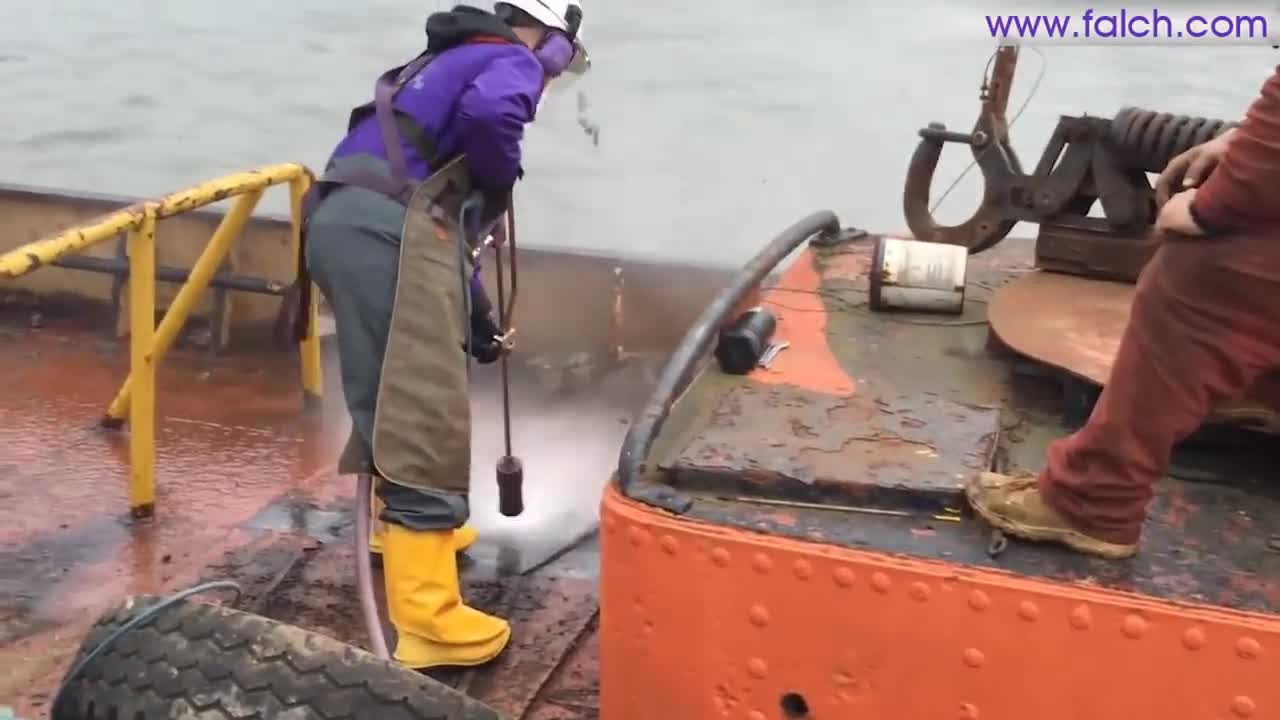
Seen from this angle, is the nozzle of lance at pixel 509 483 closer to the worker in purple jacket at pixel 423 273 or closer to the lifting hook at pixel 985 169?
the worker in purple jacket at pixel 423 273

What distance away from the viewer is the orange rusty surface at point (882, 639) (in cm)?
168

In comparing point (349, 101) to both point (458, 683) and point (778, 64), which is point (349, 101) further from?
point (458, 683)

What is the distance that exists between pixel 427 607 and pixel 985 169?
1.68m

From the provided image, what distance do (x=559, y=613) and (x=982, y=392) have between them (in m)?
1.22

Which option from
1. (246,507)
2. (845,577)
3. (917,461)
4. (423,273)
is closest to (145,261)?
(246,507)

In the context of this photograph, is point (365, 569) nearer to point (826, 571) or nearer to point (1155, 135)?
point (826, 571)

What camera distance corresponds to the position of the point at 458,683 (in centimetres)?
283

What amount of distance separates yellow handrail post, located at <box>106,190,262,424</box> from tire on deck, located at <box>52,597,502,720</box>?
231 centimetres

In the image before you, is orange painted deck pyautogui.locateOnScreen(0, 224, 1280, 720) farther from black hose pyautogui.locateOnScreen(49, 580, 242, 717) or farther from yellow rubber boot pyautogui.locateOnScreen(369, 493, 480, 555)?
black hose pyautogui.locateOnScreen(49, 580, 242, 717)

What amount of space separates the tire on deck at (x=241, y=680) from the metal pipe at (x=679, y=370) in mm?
450

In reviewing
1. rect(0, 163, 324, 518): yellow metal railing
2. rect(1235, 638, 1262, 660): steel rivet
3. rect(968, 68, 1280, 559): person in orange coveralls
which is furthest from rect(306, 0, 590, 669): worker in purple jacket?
rect(1235, 638, 1262, 660): steel rivet

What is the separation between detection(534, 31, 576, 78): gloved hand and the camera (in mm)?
2977

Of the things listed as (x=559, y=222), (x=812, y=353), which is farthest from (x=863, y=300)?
(x=559, y=222)

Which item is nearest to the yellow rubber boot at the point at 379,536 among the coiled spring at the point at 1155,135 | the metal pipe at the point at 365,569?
the metal pipe at the point at 365,569
